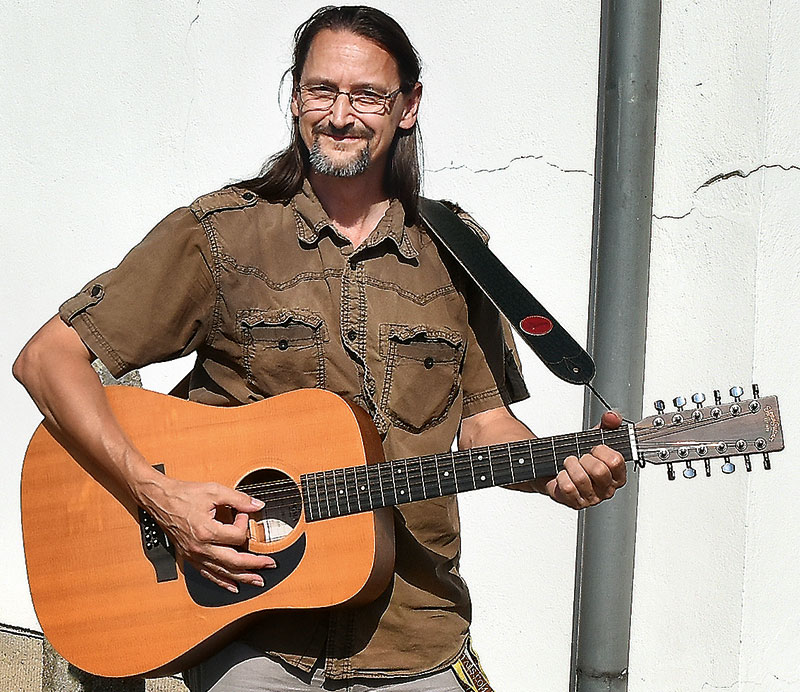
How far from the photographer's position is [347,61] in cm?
224

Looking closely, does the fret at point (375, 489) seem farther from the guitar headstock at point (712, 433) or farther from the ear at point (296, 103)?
the ear at point (296, 103)

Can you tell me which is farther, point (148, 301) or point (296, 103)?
point (296, 103)

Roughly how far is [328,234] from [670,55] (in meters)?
1.52

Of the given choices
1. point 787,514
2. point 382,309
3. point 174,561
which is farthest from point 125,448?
point 787,514

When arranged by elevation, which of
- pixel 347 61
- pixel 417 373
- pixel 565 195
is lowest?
pixel 417 373

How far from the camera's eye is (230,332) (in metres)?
2.24

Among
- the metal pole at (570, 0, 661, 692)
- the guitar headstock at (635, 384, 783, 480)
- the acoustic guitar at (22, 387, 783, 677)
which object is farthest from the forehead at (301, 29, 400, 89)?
the metal pole at (570, 0, 661, 692)

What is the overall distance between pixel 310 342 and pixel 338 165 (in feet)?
1.24

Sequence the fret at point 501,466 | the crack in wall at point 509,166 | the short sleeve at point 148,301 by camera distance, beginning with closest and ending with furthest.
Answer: the fret at point 501,466 → the short sleeve at point 148,301 → the crack in wall at point 509,166

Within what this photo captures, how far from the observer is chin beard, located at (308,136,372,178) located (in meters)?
2.25

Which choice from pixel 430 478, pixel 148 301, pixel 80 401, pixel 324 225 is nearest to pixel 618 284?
pixel 324 225

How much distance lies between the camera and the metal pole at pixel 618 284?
10.6ft

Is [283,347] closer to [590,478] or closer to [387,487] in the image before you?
[387,487]

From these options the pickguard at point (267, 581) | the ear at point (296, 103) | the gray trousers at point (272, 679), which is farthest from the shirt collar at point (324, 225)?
the gray trousers at point (272, 679)
